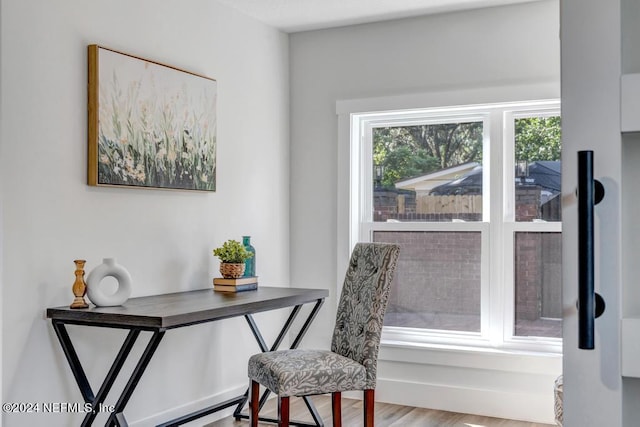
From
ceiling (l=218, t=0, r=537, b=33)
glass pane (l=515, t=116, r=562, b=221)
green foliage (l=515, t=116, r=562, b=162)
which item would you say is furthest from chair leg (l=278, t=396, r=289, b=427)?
ceiling (l=218, t=0, r=537, b=33)

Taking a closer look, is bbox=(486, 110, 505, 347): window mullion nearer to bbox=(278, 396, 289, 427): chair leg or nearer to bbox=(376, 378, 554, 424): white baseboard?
bbox=(376, 378, 554, 424): white baseboard

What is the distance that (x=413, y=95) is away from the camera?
446 centimetres

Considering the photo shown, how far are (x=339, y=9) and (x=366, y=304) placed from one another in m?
1.90

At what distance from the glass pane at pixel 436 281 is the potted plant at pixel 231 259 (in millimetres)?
1192

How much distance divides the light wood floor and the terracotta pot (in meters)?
0.86

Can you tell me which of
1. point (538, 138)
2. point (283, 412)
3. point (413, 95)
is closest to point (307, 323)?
point (283, 412)

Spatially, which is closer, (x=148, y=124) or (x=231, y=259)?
(x=148, y=124)

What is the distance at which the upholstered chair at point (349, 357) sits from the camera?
10.4 feet

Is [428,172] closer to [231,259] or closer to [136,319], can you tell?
[231,259]

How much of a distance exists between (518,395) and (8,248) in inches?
113

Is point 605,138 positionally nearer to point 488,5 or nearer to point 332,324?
point 488,5

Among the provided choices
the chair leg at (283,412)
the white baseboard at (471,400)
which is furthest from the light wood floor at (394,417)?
the chair leg at (283,412)

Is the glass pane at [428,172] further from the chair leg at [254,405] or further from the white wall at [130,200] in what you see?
the chair leg at [254,405]

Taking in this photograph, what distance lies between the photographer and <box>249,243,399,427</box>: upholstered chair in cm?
318
